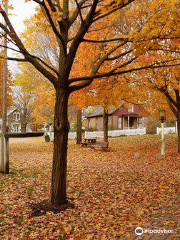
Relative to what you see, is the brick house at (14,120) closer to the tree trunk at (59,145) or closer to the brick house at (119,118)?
the brick house at (119,118)

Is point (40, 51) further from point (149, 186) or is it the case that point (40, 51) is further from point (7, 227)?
point (7, 227)

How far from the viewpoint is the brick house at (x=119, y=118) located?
42.3m

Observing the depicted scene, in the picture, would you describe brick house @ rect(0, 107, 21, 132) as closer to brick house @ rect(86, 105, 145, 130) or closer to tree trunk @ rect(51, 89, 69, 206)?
brick house @ rect(86, 105, 145, 130)

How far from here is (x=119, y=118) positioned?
4341cm

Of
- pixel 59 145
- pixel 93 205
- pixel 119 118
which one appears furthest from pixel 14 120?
pixel 59 145

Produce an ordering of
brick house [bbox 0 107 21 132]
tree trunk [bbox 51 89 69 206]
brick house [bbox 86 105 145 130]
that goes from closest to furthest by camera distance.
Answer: tree trunk [bbox 51 89 69 206] → brick house [bbox 86 105 145 130] → brick house [bbox 0 107 21 132]

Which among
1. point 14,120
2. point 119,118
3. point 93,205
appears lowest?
point 93,205

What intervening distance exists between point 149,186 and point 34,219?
13.6ft

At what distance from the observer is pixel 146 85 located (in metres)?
14.7

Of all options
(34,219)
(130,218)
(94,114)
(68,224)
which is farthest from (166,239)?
(94,114)

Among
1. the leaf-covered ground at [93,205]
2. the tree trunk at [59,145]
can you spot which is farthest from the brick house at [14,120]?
the tree trunk at [59,145]

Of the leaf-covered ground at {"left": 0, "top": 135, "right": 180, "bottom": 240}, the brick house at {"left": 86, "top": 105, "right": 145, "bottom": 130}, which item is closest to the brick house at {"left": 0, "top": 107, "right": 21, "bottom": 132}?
the brick house at {"left": 86, "top": 105, "right": 145, "bottom": 130}

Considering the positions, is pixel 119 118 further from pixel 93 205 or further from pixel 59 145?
pixel 59 145

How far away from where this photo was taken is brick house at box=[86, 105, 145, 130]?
42344mm
